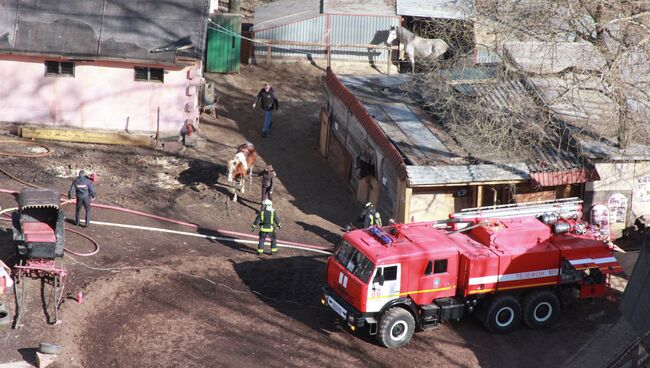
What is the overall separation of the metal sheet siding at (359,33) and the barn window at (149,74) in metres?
9.50

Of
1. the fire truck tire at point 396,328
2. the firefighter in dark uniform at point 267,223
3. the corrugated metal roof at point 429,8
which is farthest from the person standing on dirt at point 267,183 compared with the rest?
the corrugated metal roof at point 429,8

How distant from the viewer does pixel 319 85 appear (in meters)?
37.5

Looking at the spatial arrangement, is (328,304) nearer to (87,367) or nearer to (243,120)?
(87,367)

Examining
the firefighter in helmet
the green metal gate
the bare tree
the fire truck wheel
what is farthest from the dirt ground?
the green metal gate

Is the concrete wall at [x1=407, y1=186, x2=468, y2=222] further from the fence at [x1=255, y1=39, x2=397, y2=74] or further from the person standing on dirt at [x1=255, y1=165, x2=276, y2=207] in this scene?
the fence at [x1=255, y1=39, x2=397, y2=74]

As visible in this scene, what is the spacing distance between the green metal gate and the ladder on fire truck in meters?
16.9

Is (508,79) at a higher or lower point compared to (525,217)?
higher

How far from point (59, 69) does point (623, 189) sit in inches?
694

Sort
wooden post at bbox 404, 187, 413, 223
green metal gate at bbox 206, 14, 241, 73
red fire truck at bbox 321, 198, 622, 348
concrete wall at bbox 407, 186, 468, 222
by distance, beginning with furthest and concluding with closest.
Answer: green metal gate at bbox 206, 14, 241, 73
concrete wall at bbox 407, 186, 468, 222
wooden post at bbox 404, 187, 413, 223
red fire truck at bbox 321, 198, 622, 348

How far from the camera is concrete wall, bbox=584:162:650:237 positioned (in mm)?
26500

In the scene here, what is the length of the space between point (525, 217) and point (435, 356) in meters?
4.20

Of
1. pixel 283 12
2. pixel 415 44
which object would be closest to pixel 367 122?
pixel 415 44

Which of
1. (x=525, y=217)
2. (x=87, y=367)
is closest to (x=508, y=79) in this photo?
(x=525, y=217)

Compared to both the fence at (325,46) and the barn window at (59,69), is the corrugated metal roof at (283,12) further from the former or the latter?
the barn window at (59,69)
